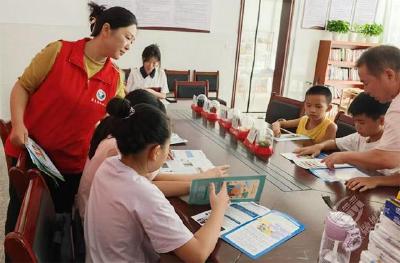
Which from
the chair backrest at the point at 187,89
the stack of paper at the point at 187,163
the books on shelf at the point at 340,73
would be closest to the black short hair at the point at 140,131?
the stack of paper at the point at 187,163

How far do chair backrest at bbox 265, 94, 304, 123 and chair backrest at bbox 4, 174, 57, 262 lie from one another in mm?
2225

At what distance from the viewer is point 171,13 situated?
4.61m

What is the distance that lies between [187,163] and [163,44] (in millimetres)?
3375

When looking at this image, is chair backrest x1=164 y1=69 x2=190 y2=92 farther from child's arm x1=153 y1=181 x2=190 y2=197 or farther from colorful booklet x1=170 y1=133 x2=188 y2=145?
child's arm x1=153 y1=181 x2=190 y2=197

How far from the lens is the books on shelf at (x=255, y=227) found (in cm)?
99

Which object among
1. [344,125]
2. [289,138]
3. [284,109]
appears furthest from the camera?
[284,109]

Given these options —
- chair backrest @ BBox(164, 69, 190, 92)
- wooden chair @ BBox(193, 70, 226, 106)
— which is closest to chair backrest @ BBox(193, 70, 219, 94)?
wooden chair @ BBox(193, 70, 226, 106)

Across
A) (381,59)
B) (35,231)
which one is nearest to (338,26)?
(381,59)

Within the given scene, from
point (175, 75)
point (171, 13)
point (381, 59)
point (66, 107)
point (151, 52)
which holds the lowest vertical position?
point (175, 75)

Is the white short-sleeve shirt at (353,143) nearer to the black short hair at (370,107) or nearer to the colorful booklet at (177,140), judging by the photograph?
the black short hair at (370,107)

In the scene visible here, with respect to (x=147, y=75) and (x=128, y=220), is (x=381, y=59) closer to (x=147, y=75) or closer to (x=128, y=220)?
(x=128, y=220)

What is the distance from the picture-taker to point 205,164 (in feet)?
5.25

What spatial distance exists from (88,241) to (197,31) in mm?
4103

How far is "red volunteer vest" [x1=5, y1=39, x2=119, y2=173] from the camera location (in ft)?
4.95
